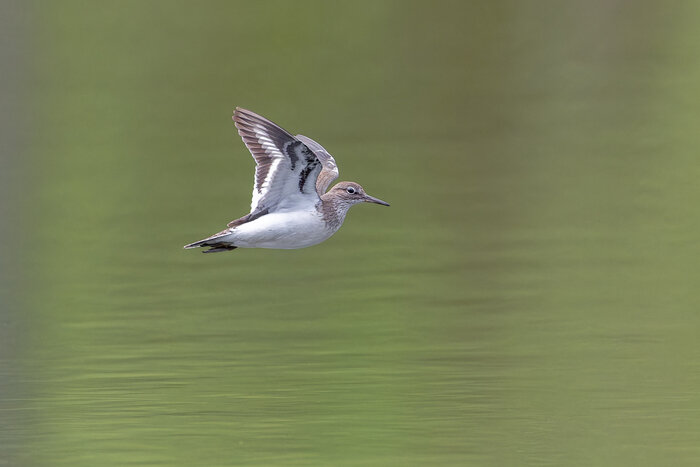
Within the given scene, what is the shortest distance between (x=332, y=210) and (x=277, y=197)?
57cm

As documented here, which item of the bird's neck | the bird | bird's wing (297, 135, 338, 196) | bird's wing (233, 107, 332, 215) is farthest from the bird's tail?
bird's wing (297, 135, 338, 196)

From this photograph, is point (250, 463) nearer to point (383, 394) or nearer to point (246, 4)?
point (383, 394)

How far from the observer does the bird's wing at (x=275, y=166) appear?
37.9 ft

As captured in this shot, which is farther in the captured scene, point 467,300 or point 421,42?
point 421,42

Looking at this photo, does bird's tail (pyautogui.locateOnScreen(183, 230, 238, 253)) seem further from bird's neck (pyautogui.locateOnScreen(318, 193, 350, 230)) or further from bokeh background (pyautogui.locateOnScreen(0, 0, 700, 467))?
bokeh background (pyautogui.locateOnScreen(0, 0, 700, 467))

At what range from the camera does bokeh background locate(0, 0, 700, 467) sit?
13.5 meters

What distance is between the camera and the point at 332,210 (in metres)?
12.2

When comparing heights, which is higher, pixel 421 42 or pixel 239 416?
pixel 421 42

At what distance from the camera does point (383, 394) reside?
1442 centimetres

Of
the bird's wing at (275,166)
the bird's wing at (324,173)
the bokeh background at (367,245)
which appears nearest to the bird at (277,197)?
the bird's wing at (275,166)

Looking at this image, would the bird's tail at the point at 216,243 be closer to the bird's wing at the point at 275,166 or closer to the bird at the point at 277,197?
the bird at the point at 277,197

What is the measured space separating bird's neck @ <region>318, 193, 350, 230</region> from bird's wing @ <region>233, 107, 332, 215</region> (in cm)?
18

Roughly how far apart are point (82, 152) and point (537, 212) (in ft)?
27.0

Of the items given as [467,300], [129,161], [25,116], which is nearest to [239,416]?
[467,300]
